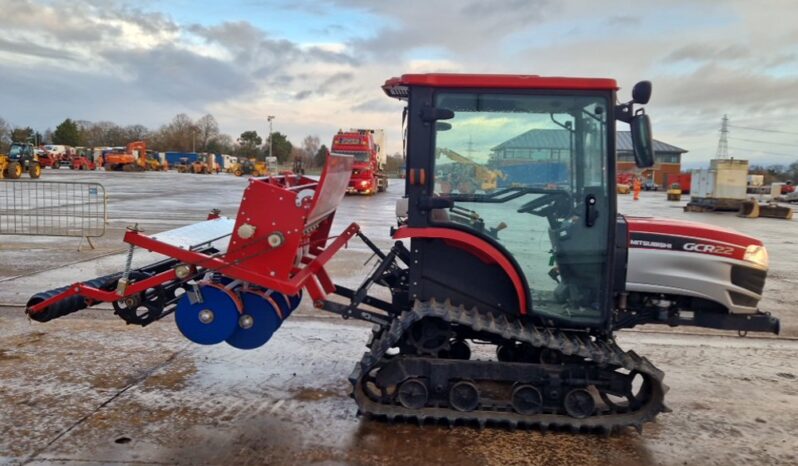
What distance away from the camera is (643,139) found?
12.7ft

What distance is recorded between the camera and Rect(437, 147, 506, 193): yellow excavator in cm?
402

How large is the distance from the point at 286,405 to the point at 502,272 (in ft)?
6.26

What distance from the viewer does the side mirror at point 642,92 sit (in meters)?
3.80

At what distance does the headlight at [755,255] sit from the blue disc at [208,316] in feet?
12.2

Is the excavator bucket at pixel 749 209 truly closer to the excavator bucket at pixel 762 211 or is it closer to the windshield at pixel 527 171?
the excavator bucket at pixel 762 211

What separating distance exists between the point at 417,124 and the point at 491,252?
3.32 ft

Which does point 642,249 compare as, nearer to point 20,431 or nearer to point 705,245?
point 705,245

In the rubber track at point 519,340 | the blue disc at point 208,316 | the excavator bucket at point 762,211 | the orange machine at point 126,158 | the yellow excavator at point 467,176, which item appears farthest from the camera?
the orange machine at point 126,158

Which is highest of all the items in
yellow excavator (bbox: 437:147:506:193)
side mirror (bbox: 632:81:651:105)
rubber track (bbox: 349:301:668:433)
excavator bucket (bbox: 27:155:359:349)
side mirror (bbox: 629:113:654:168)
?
side mirror (bbox: 632:81:651:105)

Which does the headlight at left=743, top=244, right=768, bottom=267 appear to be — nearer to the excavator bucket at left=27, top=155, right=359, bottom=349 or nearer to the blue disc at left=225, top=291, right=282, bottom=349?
the excavator bucket at left=27, top=155, right=359, bottom=349

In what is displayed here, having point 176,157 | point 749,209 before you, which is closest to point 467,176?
point 749,209

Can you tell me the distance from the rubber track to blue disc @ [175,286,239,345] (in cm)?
98

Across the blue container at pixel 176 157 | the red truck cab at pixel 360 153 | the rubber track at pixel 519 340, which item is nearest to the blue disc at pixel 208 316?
the rubber track at pixel 519 340

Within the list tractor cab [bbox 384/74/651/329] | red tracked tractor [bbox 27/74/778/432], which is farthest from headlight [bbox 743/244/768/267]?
tractor cab [bbox 384/74/651/329]
